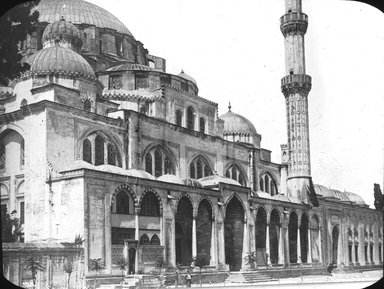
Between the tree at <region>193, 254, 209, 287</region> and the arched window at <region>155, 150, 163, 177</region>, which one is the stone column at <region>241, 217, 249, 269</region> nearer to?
the tree at <region>193, 254, 209, 287</region>

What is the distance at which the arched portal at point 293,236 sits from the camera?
4062 cm

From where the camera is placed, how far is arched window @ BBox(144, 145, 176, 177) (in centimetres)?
3288

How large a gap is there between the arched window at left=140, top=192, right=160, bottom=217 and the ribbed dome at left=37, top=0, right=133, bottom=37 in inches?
662

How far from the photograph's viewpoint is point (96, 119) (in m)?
29.7

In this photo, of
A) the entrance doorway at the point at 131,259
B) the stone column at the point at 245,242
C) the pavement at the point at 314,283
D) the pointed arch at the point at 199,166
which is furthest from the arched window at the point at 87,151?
the stone column at the point at 245,242

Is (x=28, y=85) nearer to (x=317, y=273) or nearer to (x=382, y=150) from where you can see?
(x=382, y=150)

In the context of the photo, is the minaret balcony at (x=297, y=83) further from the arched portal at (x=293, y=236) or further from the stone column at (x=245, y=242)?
the stone column at (x=245, y=242)

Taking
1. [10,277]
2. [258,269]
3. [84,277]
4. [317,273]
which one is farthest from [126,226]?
[317,273]

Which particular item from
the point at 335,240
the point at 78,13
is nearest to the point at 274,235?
the point at 335,240

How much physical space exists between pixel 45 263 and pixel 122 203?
6.24m

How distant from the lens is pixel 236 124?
4784 cm

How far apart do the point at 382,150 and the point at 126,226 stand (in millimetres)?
12895

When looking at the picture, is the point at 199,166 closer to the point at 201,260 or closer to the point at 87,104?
the point at 201,260

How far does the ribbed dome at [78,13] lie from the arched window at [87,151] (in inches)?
538
